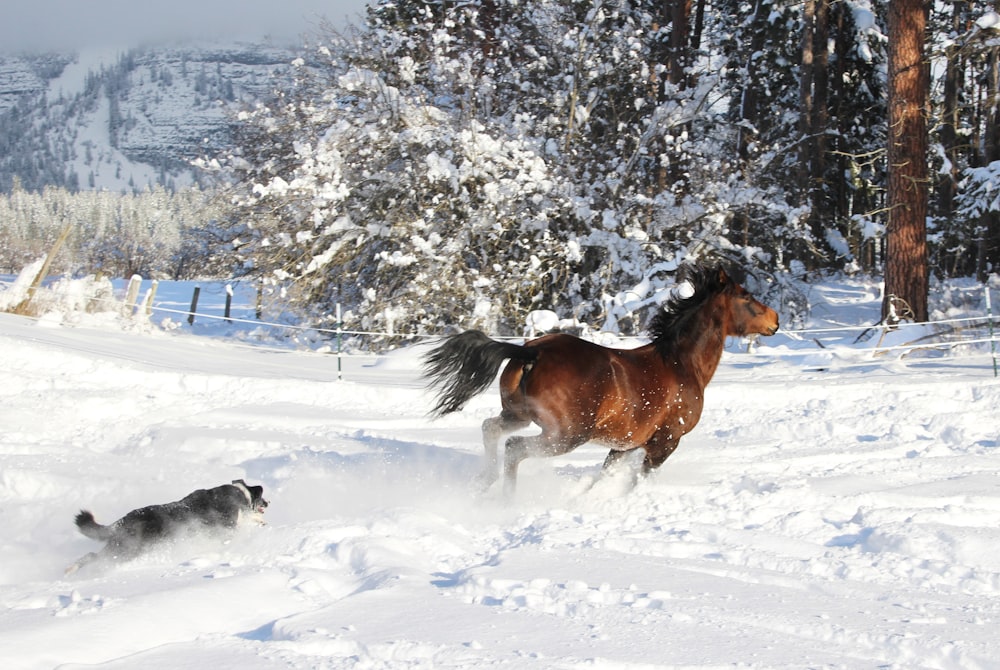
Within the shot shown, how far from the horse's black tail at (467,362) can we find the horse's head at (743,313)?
76.3 inches

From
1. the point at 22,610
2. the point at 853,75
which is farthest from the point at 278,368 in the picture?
the point at 853,75

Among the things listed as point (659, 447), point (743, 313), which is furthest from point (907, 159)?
point (659, 447)

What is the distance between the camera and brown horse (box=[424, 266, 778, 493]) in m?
6.56

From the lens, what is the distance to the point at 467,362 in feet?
22.3

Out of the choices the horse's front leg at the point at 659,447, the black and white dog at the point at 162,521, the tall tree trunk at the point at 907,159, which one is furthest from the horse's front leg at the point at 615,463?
the tall tree trunk at the point at 907,159

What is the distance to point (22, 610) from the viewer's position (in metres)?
3.88

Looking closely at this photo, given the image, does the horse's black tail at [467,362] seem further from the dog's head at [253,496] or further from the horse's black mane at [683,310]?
the dog's head at [253,496]

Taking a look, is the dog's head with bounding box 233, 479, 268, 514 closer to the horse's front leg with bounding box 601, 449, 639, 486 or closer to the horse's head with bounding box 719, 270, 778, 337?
the horse's front leg with bounding box 601, 449, 639, 486

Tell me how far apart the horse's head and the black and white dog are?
14.0ft

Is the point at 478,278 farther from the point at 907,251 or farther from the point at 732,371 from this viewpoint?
the point at 907,251

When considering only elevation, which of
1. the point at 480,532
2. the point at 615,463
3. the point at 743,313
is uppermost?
the point at 743,313

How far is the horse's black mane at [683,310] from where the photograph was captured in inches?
284

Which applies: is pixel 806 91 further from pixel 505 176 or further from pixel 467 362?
pixel 467 362

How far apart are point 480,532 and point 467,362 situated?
161cm
